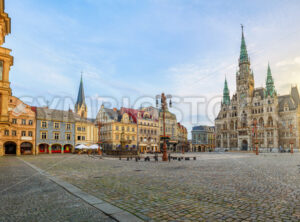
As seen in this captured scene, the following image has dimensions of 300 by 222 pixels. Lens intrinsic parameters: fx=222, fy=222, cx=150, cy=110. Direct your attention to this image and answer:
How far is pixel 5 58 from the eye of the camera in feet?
66.9

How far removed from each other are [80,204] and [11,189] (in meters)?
4.10

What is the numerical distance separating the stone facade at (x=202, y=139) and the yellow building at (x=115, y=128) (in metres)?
47.8

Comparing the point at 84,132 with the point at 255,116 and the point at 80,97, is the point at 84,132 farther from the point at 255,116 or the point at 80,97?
the point at 255,116

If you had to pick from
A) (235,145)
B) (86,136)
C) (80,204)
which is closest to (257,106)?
(235,145)

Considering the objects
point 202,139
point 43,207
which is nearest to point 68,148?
point 43,207

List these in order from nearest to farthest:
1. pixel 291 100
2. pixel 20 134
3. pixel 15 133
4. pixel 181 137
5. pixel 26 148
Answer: pixel 15 133, pixel 20 134, pixel 26 148, pixel 291 100, pixel 181 137

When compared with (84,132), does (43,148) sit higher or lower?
lower

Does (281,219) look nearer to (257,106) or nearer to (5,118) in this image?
(5,118)

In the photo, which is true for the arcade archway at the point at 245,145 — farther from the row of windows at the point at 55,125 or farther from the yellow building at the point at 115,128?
the row of windows at the point at 55,125

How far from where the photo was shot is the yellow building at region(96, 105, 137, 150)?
61.5 meters

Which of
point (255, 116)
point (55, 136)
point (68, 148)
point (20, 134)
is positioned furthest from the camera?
point (255, 116)

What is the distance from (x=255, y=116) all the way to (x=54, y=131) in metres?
72.1

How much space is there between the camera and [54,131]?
52.6 meters

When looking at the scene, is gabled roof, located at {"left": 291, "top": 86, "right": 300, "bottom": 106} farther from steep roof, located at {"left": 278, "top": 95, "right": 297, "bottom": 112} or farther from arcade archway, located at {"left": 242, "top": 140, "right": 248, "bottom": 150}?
arcade archway, located at {"left": 242, "top": 140, "right": 248, "bottom": 150}
